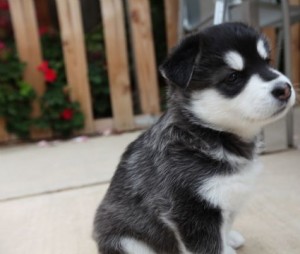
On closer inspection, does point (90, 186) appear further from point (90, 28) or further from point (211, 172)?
point (90, 28)

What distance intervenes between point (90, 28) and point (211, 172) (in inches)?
125

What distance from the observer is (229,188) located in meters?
1.32

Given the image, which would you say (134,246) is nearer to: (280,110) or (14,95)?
(280,110)

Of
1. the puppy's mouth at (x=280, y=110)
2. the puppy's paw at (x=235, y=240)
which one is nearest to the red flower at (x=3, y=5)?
the puppy's paw at (x=235, y=240)

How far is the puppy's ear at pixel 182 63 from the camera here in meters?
1.28

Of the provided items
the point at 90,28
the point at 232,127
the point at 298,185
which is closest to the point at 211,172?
the point at 232,127

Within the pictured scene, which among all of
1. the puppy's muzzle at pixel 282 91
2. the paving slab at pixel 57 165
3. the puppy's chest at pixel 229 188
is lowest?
the paving slab at pixel 57 165

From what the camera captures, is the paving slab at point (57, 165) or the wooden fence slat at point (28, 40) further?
the wooden fence slat at point (28, 40)

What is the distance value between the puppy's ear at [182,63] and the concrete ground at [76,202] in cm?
74

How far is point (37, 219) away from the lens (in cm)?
205

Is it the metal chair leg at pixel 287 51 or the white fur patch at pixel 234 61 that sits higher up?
the white fur patch at pixel 234 61

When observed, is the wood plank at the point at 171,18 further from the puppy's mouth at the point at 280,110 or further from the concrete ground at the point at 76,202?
the puppy's mouth at the point at 280,110

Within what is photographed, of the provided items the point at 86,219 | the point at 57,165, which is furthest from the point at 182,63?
the point at 57,165

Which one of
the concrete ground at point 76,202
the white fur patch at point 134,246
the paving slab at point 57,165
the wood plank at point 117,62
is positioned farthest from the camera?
the wood plank at point 117,62
